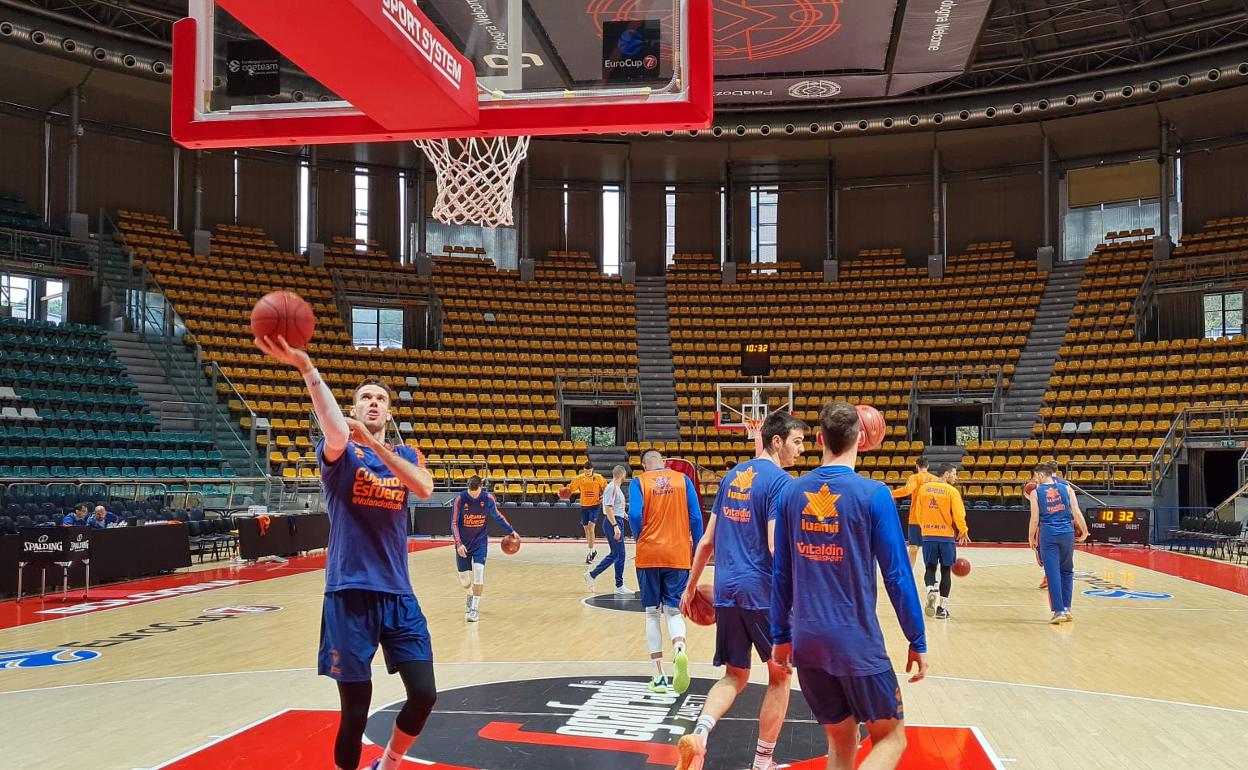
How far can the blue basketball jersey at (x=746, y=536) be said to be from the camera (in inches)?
216

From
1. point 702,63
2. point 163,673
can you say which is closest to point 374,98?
point 702,63

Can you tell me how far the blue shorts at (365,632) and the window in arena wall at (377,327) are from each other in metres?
28.9

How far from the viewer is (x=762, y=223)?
37.1m

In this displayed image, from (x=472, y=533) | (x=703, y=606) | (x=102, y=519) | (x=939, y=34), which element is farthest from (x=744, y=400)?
(x=703, y=606)

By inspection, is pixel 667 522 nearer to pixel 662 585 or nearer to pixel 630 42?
pixel 662 585

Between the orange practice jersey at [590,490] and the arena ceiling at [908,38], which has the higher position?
the arena ceiling at [908,38]

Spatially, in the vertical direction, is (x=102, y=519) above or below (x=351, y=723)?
below

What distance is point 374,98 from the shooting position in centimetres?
583

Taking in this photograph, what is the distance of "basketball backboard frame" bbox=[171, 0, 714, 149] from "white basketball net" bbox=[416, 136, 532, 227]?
3.52 meters

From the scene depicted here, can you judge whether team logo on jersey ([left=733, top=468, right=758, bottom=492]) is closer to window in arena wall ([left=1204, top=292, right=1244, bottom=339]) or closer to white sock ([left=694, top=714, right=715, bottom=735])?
white sock ([left=694, top=714, right=715, bottom=735])

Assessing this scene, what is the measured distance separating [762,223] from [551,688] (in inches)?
1217

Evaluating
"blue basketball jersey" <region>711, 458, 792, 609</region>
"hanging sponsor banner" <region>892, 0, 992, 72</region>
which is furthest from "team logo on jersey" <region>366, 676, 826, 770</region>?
"hanging sponsor banner" <region>892, 0, 992, 72</region>

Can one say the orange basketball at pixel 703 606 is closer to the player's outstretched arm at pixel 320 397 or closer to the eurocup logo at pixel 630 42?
the player's outstretched arm at pixel 320 397

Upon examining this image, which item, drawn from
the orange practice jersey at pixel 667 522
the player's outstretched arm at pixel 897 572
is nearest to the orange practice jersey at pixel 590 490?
the orange practice jersey at pixel 667 522
